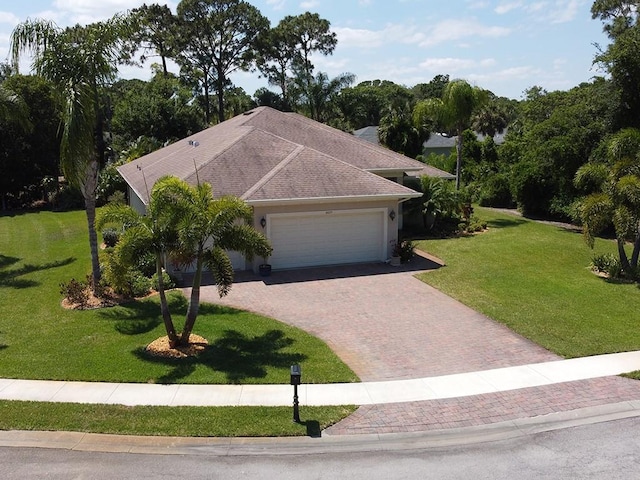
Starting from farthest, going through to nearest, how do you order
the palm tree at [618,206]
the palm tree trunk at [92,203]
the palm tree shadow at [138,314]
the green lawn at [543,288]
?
the palm tree at [618,206] → the palm tree trunk at [92,203] → the palm tree shadow at [138,314] → the green lawn at [543,288]

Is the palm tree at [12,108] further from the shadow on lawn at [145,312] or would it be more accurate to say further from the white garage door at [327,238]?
the white garage door at [327,238]

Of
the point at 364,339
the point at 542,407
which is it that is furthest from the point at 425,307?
the point at 542,407

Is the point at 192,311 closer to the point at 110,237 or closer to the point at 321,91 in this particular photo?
the point at 110,237

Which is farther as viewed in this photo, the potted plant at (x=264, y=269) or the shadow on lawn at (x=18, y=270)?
the potted plant at (x=264, y=269)

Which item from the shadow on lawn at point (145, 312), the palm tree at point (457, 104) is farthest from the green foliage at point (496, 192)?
the shadow on lawn at point (145, 312)

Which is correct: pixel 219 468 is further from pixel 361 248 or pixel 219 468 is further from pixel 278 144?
pixel 278 144
